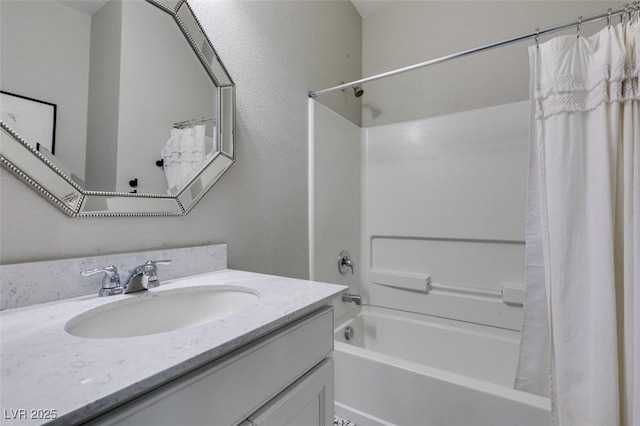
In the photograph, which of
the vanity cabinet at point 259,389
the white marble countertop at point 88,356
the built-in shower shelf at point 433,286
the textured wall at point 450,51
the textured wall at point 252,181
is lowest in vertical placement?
the built-in shower shelf at point 433,286

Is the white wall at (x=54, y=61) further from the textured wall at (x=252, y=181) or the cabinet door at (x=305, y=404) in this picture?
the cabinet door at (x=305, y=404)

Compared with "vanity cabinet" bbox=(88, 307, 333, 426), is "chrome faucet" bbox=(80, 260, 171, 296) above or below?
above

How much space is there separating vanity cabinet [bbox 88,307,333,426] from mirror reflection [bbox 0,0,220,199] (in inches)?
24.2

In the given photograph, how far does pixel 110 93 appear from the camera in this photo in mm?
810

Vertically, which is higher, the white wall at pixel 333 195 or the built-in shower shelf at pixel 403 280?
the white wall at pixel 333 195

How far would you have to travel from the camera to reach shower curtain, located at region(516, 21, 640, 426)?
847 mm

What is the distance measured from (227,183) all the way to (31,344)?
75cm

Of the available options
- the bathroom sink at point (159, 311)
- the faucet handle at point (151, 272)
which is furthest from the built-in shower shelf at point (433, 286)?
the faucet handle at point (151, 272)

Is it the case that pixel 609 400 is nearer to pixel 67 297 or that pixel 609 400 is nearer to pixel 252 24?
pixel 67 297

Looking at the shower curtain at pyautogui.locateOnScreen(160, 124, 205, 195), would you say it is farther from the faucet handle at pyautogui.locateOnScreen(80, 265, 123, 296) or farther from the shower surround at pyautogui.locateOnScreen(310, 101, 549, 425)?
the shower surround at pyautogui.locateOnScreen(310, 101, 549, 425)

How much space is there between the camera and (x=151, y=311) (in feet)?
2.46

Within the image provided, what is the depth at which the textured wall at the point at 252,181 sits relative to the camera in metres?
0.69

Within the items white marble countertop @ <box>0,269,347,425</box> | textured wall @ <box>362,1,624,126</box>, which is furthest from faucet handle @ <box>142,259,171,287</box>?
textured wall @ <box>362,1,624,126</box>

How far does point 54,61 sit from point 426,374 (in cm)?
152
